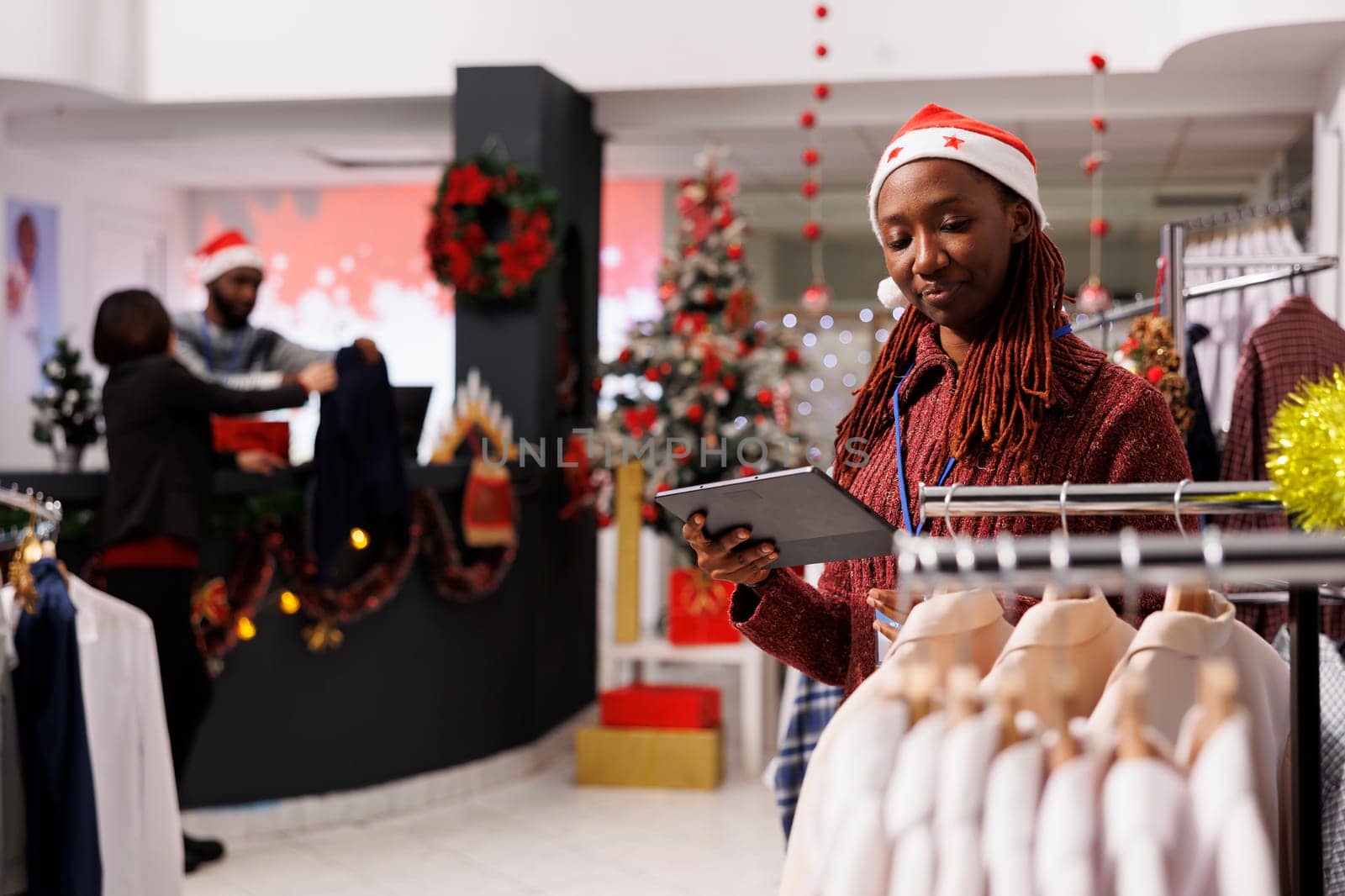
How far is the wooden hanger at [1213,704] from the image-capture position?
99cm

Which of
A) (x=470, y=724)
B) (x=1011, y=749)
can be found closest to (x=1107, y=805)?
(x=1011, y=749)

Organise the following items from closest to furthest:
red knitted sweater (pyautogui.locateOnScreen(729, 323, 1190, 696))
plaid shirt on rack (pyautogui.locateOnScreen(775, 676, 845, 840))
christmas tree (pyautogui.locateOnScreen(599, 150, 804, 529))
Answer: red knitted sweater (pyautogui.locateOnScreen(729, 323, 1190, 696)) → plaid shirt on rack (pyautogui.locateOnScreen(775, 676, 845, 840)) → christmas tree (pyautogui.locateOnScreen(599, 150, 804, 529))

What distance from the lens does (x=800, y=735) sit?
3.53 m

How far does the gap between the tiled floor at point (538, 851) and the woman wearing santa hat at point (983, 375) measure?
9.28 ft

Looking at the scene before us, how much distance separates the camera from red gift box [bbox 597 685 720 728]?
5.58 m

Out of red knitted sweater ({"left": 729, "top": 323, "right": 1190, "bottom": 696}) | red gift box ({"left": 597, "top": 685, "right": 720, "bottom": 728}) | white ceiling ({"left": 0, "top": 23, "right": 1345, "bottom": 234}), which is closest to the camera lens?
red knitted sweater ({"left": 729, "top": 323, "right": 1190, "bottom": 696})

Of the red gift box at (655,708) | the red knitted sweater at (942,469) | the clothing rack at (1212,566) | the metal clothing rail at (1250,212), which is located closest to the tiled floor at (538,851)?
the red gift box at (655,708)

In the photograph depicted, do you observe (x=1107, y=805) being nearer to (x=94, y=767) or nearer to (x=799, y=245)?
(x=94, y=767)

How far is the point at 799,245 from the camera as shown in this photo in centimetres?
921

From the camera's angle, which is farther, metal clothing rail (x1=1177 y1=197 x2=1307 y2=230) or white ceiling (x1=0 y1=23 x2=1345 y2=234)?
white ceiling (x1=0 y1=23 x2=1345 y2=234)

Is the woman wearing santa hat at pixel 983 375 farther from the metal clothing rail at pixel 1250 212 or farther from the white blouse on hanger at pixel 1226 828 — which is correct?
the metal clothing rail at pixel 1250 212

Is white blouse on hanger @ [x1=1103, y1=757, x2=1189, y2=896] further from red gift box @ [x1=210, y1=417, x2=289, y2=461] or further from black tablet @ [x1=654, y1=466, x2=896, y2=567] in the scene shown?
red gift box @ [x1=210, y1=417, x2=289, y2=461]

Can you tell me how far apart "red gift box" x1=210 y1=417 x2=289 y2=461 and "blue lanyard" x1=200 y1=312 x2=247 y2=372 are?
0.59 m

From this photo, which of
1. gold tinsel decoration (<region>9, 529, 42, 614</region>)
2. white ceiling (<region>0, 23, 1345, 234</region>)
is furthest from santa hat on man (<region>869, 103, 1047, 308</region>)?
white ceiling (<region>0, 23, 1345, 234</region>)
